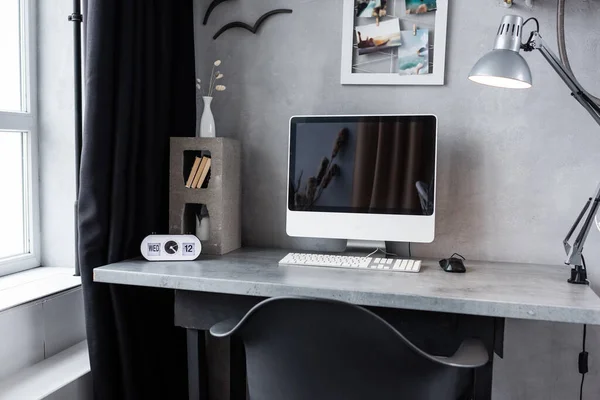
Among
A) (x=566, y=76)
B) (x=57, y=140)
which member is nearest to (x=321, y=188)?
(x=566, y=76)

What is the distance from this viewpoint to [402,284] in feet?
5.25

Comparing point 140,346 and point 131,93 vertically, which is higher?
point 131,93

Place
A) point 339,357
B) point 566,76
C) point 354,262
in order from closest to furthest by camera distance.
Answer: point 339,357 < point 566,76 < point 354,262

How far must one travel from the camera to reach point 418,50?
2.06 metres

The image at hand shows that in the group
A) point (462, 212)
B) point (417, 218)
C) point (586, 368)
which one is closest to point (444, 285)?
point (417, 218)

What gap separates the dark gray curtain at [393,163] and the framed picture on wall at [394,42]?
25 centimetres

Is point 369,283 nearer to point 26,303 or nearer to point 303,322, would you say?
point 303,322

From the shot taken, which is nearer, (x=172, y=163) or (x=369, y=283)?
(x=369, y=283)

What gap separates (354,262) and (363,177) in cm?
30

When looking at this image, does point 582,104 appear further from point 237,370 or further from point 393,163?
point 237,370

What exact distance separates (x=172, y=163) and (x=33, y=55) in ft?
2.12

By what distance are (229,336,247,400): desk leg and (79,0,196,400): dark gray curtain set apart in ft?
1.48

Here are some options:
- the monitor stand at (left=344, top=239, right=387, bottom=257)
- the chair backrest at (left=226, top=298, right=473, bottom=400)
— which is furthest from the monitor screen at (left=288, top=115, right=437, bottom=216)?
the chair backrest at (left=226, top=298, right=473, bottom=400)

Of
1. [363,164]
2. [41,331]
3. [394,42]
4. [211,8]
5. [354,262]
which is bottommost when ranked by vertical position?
[41,331]
